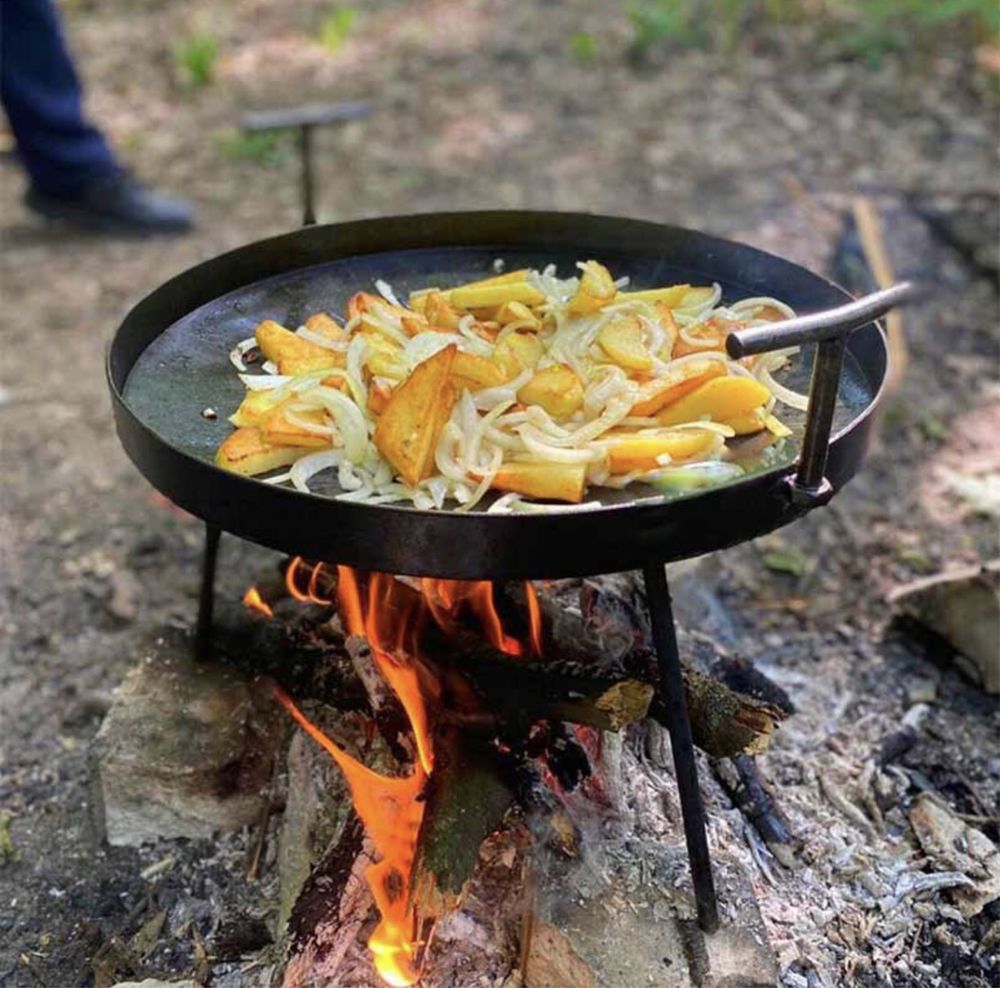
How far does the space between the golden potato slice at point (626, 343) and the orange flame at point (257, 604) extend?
1.25 meters

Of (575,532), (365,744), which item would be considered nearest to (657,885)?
(365,744)

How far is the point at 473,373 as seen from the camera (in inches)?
90.7

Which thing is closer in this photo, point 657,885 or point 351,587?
point 657,885

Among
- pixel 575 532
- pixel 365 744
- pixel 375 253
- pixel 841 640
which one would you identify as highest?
pixel 575 532

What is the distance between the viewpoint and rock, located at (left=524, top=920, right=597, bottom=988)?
90.4 inches

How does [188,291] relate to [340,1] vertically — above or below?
above

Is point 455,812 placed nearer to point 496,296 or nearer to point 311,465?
point 311,465

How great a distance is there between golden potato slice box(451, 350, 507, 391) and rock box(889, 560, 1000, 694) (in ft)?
6.04

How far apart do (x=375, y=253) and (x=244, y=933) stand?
172cm

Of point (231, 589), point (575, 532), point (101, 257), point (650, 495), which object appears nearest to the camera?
point (575, 532)

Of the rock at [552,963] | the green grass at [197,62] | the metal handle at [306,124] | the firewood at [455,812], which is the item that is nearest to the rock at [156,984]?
the firewood at [455,812]

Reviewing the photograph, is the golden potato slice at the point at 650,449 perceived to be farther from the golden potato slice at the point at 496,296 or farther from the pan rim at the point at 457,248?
the golden potato slice at the point at 496,296

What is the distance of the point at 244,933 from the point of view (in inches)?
107

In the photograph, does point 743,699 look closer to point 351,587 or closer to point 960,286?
point 351,587
